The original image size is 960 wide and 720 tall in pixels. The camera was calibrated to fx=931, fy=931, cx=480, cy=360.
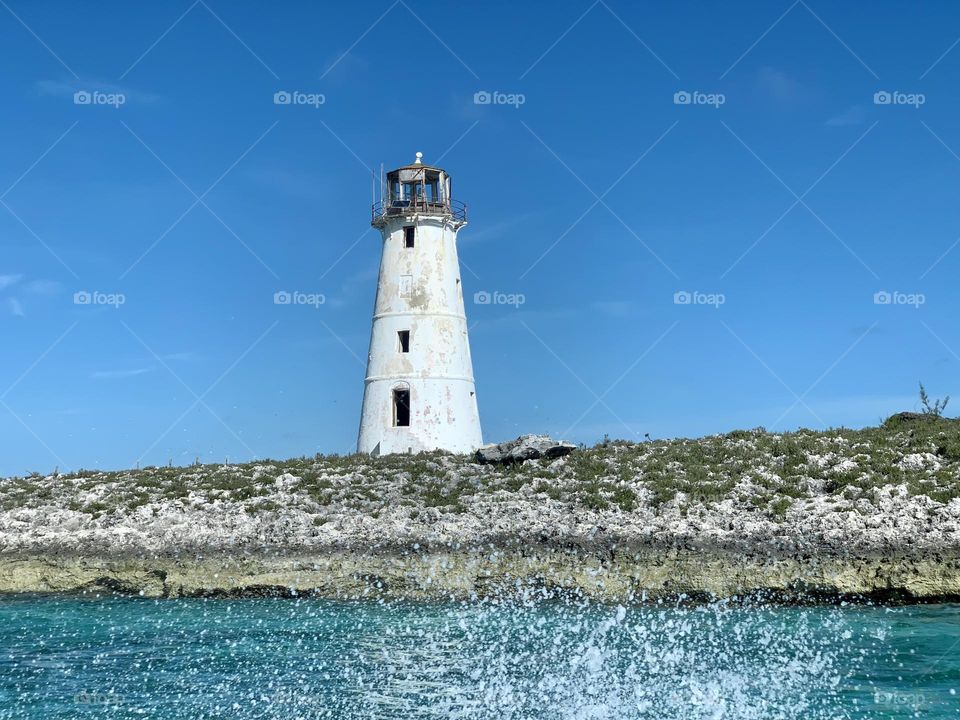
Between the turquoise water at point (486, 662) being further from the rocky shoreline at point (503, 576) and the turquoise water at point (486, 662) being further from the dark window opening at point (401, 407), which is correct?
the dark window opening at point (401, 407)

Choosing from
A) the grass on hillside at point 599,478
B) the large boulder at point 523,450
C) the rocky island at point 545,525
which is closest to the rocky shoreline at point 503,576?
the rocky island at point 545,525

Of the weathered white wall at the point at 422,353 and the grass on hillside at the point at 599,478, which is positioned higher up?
the weathered white wall at the point at 422,353

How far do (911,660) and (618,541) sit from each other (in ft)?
40.0

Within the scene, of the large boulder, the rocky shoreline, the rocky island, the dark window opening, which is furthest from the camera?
the dark window opening

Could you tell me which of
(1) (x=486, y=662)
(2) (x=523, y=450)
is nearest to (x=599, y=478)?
(2) (x=523, y=450)

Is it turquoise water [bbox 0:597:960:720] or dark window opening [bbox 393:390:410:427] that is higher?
dark window opening [bbox 393:390:410:427]

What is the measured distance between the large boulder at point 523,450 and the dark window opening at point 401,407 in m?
6.15

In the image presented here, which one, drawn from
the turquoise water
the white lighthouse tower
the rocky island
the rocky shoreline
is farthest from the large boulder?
the turquoise water

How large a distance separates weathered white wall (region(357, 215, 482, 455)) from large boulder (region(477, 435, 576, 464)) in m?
5.03

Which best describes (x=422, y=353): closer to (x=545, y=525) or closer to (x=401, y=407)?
(x=401, y=407)

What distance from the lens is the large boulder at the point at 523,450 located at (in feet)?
132

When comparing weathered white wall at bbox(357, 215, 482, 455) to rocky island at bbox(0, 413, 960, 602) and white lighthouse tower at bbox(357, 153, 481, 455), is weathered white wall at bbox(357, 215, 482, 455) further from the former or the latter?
rocky island at bbox(0, 413, 960, 602)

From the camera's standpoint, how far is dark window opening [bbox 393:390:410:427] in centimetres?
4588

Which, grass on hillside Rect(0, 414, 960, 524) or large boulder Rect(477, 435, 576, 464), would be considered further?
large boulder Rect(477, 435, 576, 464)
